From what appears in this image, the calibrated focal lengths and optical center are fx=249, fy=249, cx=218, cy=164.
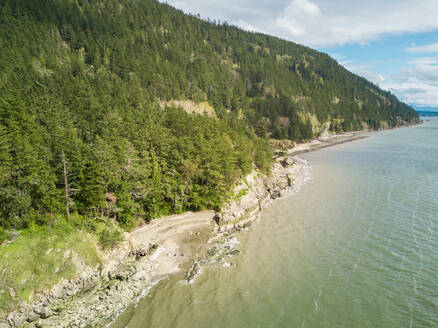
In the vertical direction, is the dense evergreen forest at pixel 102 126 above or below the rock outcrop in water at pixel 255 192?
above

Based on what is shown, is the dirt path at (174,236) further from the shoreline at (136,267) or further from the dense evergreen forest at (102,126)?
the dense evergreen forest at (102,126)

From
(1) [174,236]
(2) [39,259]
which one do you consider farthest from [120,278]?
(1) [174,236]

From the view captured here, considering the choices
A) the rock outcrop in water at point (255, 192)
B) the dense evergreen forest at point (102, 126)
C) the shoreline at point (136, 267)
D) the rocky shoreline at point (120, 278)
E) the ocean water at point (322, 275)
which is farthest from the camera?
the rock outcrop in water at point (255, 192)

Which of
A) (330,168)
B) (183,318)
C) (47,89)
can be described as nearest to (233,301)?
(183,318)

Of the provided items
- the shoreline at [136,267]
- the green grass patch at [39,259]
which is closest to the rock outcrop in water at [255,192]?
the shoreline at [136,267]

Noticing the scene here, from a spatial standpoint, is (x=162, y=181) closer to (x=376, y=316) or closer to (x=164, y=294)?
(x=164, y=294)

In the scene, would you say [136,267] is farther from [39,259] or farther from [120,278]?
[39,259]

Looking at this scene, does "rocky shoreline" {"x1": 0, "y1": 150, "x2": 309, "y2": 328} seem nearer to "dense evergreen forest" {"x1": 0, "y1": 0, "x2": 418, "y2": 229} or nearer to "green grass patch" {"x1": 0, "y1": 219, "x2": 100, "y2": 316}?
"green grass patch" {"x1": 0, "y1": 219, "x2": 100, "y2": 316}
